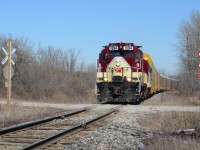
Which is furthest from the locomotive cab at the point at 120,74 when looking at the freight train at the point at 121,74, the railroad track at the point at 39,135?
the railroad track at the point at 39,135

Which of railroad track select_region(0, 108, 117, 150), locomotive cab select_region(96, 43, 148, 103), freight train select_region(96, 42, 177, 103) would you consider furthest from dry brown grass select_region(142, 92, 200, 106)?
railroad track select_region(0, 108, 117, 150)

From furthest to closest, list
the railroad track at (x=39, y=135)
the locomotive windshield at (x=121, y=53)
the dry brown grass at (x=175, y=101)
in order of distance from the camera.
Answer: the dry brown grass at (x=175, y=101) → the locomotive windshield at (x=121, y=53) → the railroad track at (x=39, y=135)

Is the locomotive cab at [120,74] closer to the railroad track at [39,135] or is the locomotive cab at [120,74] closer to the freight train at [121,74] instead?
the freight train at [121,74]

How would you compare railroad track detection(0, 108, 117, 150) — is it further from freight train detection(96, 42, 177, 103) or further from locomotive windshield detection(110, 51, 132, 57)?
locomotive windshield detection(110, 51, 132, 57)

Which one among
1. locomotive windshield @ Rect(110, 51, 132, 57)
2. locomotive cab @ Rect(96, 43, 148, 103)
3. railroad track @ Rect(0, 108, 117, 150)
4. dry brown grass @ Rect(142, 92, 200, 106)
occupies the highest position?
locomotive windshield @ Rect(110, 51, 132, 57)

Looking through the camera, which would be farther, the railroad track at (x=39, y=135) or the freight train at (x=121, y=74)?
the freight train at (x=121, y=74)

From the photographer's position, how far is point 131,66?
21500 mm

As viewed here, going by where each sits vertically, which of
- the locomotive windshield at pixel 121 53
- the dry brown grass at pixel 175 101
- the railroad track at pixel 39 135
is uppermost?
the locomotive windshield at pixel 121 53

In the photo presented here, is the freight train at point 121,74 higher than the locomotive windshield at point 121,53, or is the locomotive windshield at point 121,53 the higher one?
the locomotive windshield at point 121,53

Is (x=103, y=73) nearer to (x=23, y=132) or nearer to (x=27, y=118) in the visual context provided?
(x=27, y=118)

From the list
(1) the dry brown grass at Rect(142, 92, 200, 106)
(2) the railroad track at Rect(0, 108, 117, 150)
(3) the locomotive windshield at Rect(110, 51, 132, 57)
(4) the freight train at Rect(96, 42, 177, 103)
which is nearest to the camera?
(2) the railroad track at Rect(0, 108, 117, 150)

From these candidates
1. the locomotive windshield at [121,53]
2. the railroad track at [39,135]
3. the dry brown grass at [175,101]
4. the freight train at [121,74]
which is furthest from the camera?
the dry brown grass at [175,101]

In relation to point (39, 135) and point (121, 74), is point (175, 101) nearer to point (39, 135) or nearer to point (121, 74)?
point (121, 74)

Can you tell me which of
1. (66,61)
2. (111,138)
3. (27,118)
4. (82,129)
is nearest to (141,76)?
(27,118)
